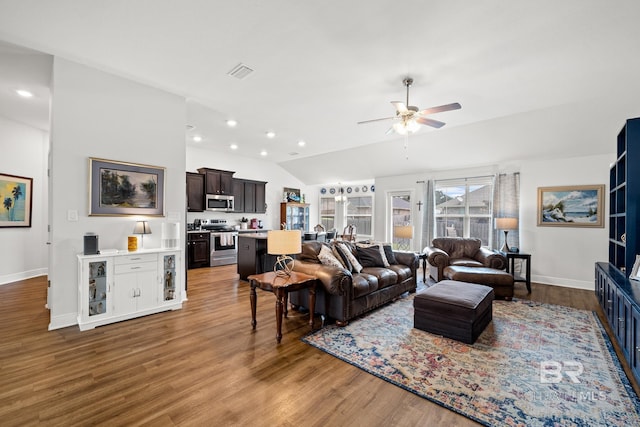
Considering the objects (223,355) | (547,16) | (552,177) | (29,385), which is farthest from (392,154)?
(29,385)

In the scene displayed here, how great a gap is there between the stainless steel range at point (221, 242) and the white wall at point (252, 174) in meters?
0.30

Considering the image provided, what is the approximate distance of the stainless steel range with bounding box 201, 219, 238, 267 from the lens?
692cm

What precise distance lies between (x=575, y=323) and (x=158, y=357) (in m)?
4.72

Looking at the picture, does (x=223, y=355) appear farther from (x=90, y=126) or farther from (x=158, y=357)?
(x=90, y=126)

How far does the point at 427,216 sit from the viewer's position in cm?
711

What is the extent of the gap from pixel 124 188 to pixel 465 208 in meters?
6.85

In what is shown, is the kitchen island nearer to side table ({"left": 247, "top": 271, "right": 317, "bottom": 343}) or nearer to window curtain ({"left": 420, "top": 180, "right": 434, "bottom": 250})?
side table ({"left": 247, "top": 271, "right": 317, "bottom": 343})

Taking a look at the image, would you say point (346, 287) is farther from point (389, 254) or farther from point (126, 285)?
point (126, 285)

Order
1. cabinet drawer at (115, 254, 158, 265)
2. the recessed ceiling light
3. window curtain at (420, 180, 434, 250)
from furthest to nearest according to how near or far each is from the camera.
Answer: window curtain at (420, 180, 434, 250)
the recessed ceiling light
cabinet drawer at (115, 254, 158, 265)

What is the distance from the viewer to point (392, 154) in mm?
6895

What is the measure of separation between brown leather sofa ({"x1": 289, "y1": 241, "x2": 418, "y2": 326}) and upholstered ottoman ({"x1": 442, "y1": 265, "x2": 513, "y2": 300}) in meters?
0.91

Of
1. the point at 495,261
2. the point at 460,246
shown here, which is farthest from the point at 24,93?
the point at 495,261

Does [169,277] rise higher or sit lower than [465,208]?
lower

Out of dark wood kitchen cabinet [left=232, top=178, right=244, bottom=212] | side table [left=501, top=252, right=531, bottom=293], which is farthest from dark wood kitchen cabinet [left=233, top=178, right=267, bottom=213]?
side table [left=501, top=252, right=531, bottom=293]
